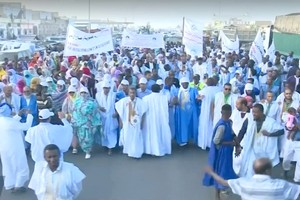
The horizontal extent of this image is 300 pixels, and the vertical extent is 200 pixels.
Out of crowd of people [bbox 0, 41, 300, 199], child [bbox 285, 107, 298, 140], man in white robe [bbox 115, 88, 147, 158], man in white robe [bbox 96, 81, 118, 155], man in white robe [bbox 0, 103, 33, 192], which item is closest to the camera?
crowd of people [bbox 0, 41, 300, 199]

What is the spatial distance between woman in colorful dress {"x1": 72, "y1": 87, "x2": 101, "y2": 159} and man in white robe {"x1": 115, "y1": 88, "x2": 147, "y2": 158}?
462 millimetres

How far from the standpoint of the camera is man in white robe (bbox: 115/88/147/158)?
815cm

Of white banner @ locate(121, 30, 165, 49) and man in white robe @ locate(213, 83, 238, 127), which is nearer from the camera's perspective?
man in white robe @ locate(213, 83, 238, 127)

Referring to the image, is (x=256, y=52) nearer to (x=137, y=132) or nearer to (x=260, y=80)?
(x=260, y=80)

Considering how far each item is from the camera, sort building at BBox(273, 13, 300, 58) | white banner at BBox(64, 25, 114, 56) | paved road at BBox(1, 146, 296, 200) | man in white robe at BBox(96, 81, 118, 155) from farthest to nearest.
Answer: building at BBox(273, 13, 300, 58)
white banner at BBox(64, 25, 114, 56)
man in white robe at BBox(96, 81, 118, 155)
paved road at BBox(1, 146, 296, 200)

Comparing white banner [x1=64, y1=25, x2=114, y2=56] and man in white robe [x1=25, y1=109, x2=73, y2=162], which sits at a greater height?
white banner [x1=64, y1=25, x2=114, y2=56]

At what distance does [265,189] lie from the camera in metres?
3.68

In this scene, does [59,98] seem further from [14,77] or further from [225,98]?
[225,98]

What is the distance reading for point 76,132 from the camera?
8.47 metres

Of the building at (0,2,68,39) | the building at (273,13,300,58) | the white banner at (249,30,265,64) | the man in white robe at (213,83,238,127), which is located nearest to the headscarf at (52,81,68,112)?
the man in white robe at (213,83,238,127)

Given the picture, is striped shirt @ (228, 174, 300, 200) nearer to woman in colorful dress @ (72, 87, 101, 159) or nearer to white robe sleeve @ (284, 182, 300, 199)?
white robe sleeve @ (284, 182, 300, 199)

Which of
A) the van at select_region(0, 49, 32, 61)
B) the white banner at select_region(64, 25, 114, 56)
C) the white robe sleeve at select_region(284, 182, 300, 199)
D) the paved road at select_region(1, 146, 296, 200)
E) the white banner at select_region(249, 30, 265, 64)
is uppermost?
the white banner at select_region(64, 25, 114, 56)

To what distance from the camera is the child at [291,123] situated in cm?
710

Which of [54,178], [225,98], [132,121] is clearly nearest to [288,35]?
[225,98]
